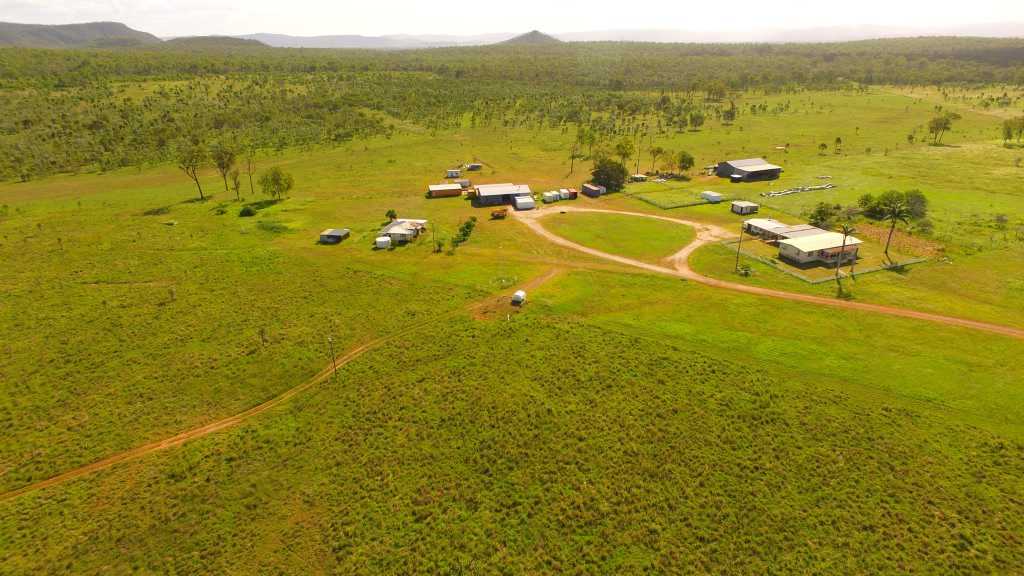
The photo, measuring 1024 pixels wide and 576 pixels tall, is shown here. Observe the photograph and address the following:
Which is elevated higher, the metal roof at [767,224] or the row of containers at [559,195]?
the row of containers at [559,195]

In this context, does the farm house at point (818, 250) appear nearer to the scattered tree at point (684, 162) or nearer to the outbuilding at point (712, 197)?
the outbuilding at point (712, 197)

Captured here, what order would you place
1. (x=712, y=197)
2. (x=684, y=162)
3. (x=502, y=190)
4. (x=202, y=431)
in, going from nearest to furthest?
(x=202, y=431) → (x=712, y=197) → (x=502, y=190) → (x=684, y=162)

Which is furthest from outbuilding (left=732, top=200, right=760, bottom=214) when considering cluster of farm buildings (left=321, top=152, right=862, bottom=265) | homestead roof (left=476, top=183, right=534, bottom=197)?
homestead roof (left=476, top=183, right=534, bottom=197)

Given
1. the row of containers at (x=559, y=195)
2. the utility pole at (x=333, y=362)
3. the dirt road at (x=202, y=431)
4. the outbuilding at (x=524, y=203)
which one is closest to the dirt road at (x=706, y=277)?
the outbuilding at (x=524, y=203)

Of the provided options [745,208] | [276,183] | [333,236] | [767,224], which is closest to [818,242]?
[767,224]

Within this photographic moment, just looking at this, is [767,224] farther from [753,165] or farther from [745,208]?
[753,165]

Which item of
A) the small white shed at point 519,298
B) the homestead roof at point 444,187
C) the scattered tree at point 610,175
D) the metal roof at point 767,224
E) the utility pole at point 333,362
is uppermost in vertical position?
the scattered tree at point 610,175
